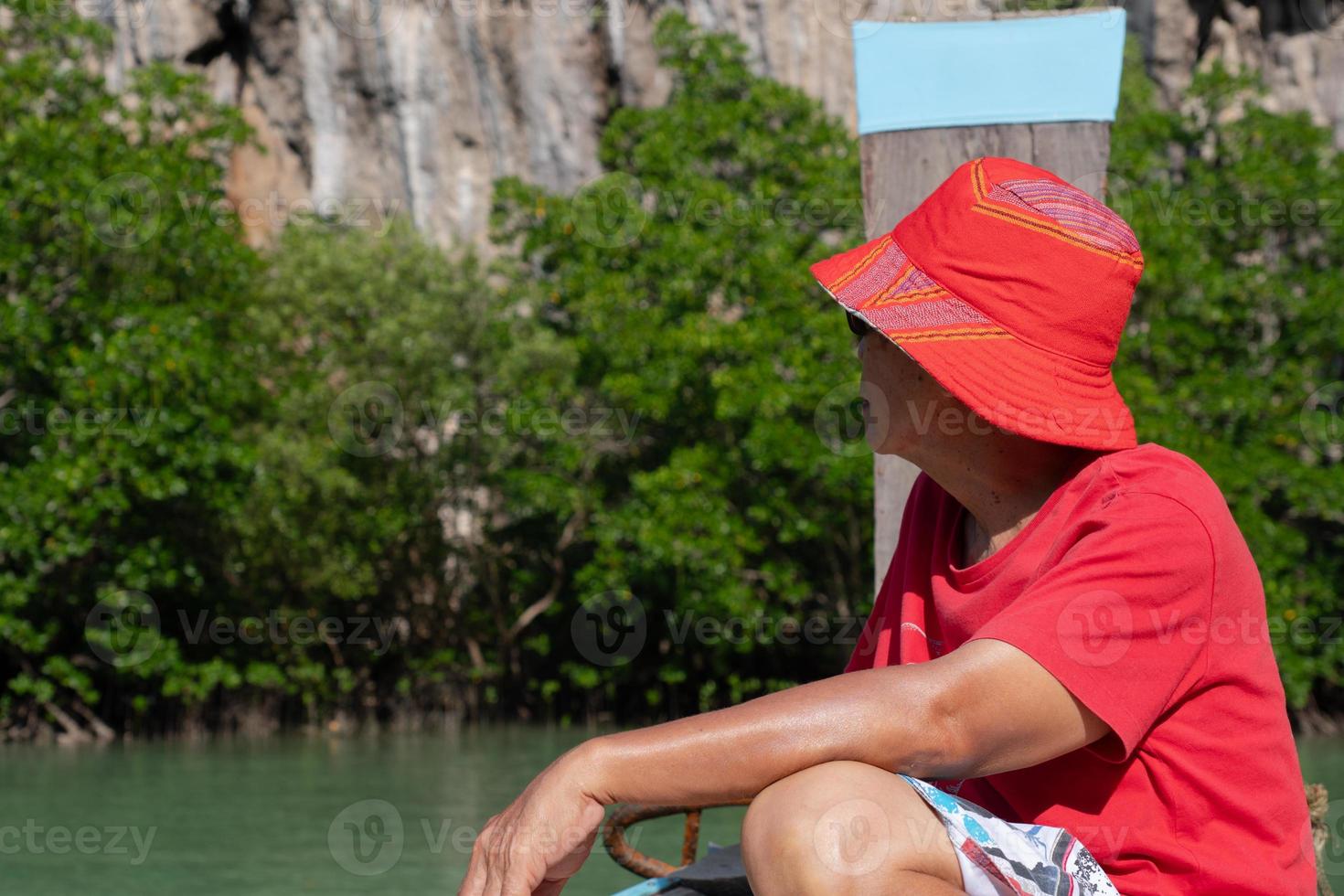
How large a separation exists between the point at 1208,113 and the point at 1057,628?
14.8 m

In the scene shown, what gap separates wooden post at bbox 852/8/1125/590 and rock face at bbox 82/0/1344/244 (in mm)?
15125

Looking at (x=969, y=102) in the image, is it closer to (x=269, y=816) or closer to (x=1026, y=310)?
(x=1026, y=310)

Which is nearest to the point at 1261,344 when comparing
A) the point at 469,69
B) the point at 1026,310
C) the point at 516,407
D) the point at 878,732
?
the point at 516,407

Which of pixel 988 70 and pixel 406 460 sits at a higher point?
pixel 988 70

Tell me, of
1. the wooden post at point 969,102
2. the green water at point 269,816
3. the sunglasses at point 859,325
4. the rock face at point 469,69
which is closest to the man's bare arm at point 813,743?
the sunglasses at point 859,325

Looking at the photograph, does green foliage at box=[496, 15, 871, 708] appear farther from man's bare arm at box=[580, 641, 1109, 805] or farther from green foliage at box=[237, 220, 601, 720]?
man's bare arm at box=[580, 641, 1109, 805]

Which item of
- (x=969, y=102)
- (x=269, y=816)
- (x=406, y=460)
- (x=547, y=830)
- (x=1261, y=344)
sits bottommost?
(x=269, y=816)

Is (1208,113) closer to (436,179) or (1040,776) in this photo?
(436,179)

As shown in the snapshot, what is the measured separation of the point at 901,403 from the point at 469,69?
17.9 m

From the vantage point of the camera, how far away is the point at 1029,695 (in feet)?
4.86

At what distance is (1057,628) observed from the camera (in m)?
1.47

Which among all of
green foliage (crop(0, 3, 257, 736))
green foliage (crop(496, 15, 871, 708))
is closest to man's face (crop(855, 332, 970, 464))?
green foliage (crop(496, 15, 871, 708))

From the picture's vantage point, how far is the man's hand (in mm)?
1555

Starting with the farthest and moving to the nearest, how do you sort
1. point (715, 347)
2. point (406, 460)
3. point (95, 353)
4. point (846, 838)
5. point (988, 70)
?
point (406, 460), point (715, 347), point (95, 353), point (988, 70), point (846, 838)
